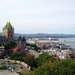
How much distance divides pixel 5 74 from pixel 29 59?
25.0 ft

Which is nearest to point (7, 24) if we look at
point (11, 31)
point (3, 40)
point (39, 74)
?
point (11, 31)

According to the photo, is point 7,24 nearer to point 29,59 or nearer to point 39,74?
point 29,59

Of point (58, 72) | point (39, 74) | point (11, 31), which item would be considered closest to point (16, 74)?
point (39, 74)

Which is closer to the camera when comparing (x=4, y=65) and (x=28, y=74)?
(x=28, y=74)

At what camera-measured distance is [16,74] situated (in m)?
20.2

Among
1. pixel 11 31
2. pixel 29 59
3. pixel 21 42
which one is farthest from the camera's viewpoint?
pixel 11 31

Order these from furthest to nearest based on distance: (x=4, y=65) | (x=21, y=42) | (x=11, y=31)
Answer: (x=11, y=31) → (x=21, y=42) → (x=4, y=65)

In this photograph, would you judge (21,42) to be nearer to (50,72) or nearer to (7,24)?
(7,24)

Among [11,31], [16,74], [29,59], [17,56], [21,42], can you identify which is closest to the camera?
[16,74]

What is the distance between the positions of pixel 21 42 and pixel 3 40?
172 inches

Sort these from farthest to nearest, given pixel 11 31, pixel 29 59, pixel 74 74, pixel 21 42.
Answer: pixel 11 31
pixel 21 42
pixel 29 59
pixel 74 74

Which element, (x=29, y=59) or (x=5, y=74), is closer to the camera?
(x=5, y=74)

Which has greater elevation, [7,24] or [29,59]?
[7,24]

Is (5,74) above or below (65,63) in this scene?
below
